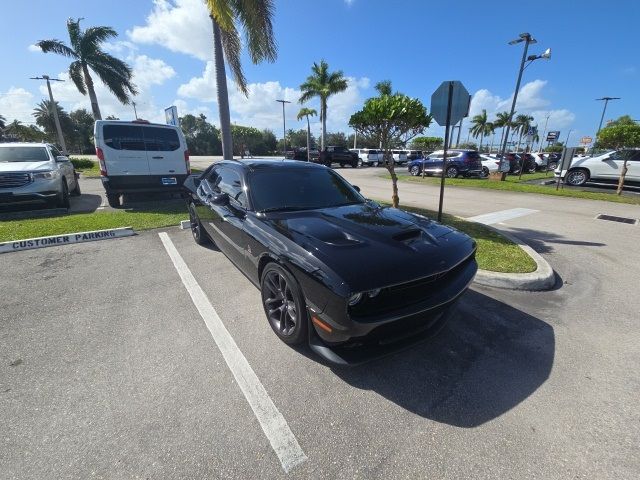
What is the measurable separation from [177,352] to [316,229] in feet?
5.49

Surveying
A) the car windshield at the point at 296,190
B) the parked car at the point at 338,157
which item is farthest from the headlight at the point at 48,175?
the parked car at the point at 338,157

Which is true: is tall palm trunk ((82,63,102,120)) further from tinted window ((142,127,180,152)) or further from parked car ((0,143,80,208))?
tinted window ((142,127,180,152))

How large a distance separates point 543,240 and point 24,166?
1162 cm

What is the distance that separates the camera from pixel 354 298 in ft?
6.66

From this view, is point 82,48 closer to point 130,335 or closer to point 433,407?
point 130,335

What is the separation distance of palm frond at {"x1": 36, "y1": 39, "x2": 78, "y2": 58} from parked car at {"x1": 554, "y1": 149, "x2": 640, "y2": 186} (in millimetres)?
27597

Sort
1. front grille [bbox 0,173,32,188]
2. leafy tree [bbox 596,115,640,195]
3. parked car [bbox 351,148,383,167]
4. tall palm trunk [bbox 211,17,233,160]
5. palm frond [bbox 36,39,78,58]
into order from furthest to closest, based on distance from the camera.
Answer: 1. parked car [bbox 351,148,383,167]
2. palm frond [bbox 36,39,78,58]
3. leafy tree [bbox 596,115,640,195]
4. tall palm trunk [bbox 211,17,233,160]
5. front grille [bbox 0,173,32,188]

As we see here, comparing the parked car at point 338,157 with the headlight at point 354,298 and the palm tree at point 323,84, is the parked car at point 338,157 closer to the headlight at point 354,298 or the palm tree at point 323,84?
the palm tree at point 323,84

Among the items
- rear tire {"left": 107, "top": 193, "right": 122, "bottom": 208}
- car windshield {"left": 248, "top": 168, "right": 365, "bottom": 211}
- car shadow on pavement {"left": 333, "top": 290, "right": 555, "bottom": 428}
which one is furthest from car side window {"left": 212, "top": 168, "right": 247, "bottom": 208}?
rear tire {"left": 107, "top": 193, "right": 122, "bottom": 208}

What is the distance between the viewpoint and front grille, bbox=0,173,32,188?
6.77 meters

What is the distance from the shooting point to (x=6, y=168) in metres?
6.86

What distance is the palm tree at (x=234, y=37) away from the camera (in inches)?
328

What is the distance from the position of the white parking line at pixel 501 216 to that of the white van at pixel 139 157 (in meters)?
7.92

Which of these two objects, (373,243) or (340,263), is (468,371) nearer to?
(373,243)
